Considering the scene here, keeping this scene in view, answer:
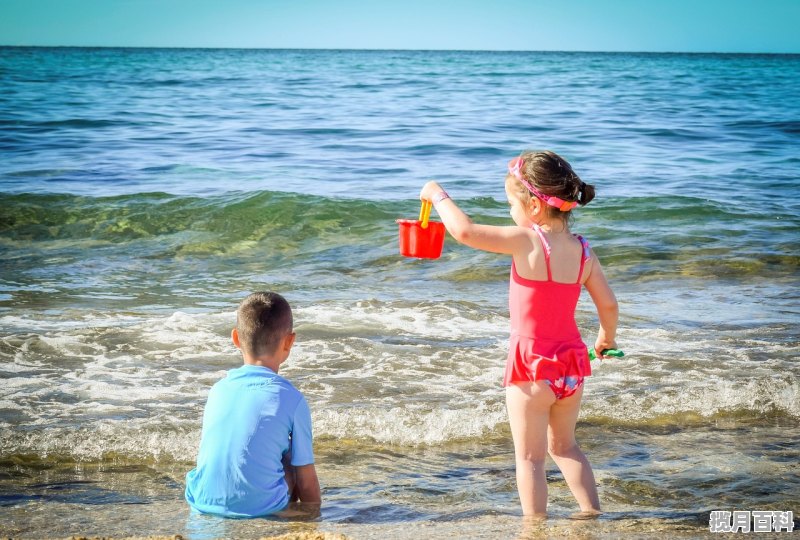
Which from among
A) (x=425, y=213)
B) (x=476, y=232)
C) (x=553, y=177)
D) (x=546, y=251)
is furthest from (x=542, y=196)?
(x=425, y=213)

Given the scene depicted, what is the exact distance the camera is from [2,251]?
29.5 feet

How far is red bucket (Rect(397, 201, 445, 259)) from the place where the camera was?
3.29 meters

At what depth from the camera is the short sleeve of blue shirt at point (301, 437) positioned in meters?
2.99

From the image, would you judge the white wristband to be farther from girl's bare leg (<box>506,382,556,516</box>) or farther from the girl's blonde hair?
girl's bare leg (<box>506,382,556,516</box>)

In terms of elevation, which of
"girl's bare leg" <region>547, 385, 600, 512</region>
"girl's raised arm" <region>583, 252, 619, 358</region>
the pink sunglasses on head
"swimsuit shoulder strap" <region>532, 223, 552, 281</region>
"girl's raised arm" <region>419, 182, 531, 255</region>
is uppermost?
the pink sunglasses on head

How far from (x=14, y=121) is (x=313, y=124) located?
6.82 metres

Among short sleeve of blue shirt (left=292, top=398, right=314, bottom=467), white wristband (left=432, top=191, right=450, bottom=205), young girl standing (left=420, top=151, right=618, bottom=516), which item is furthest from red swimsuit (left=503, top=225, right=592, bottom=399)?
short sleeve of blue shirt (left=292, top=398, right=314, bottom=467)

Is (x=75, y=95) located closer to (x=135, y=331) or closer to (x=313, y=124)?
(x=313, y=124)

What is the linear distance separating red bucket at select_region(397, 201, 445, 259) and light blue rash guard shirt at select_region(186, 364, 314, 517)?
29.7 inches

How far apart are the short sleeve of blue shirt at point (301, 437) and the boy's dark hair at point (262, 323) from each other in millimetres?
247

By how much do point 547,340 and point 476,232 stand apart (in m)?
0.51

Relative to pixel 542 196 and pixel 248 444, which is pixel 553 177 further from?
pixel 248 444

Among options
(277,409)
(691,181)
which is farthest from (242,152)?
(277,409)

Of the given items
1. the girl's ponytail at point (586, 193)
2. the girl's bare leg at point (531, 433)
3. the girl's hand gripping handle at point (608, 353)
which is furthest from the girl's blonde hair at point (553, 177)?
the girl's bare leg at point (531, 433)
